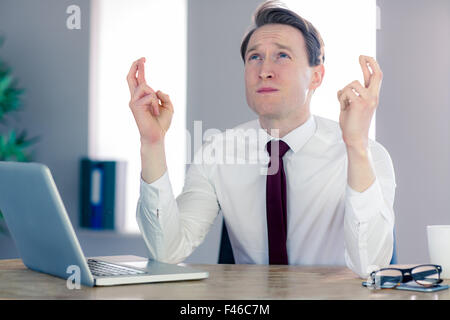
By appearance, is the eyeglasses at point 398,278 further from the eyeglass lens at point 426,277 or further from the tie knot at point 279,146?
the tie knot at point 279,146

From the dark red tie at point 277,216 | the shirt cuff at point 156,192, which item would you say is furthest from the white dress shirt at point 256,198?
the dark red tie at point 277,216

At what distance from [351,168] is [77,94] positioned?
3143 millimetres

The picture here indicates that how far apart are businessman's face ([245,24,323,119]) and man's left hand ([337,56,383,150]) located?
523 millimetres

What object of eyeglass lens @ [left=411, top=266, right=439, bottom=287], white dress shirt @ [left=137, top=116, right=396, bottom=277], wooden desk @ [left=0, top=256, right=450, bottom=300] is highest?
white dress shirt @ [left=137, top=116, right=396, bottom=277]

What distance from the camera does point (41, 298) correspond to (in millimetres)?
1139

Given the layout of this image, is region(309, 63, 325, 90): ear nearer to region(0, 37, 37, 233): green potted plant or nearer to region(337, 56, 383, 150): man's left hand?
region(337, 56, 383, 150): man's left hand

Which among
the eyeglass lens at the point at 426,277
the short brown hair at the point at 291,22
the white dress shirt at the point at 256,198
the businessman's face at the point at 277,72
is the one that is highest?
the short brown hair at the point at 291,22

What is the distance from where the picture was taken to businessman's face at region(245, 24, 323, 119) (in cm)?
207

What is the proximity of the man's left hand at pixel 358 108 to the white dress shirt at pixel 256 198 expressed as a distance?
0.32m

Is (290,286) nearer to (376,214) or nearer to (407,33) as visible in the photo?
(376,214)

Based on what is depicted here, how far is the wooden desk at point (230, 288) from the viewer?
45.6 inches

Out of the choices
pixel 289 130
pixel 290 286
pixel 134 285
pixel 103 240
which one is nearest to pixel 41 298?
pixel 134 285

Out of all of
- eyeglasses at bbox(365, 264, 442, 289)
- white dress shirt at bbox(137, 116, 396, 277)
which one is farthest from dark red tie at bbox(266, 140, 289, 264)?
eyeglasses at bbox(365, 264, 442, 289)

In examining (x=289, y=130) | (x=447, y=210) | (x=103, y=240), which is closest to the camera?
(x=289, y=130)
